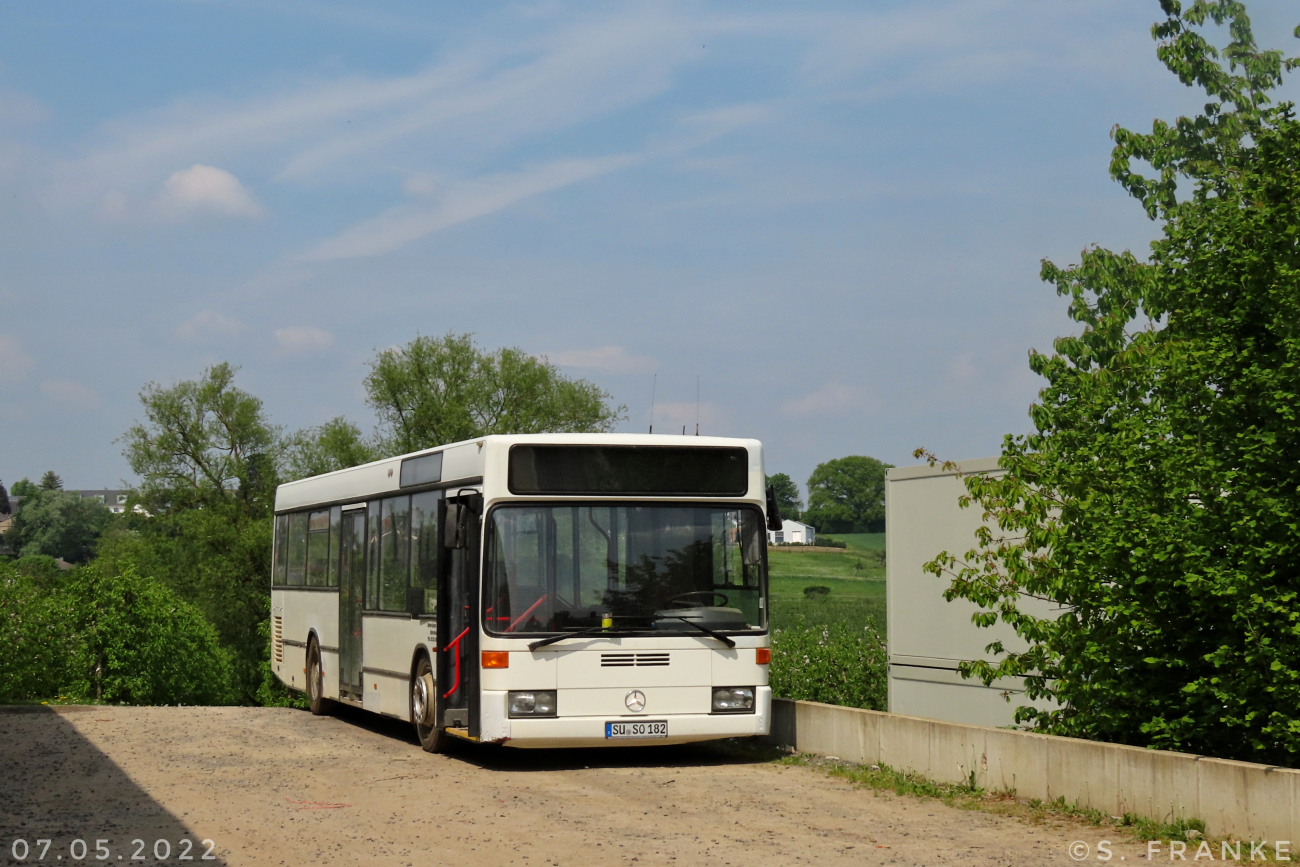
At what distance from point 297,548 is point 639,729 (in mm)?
9685

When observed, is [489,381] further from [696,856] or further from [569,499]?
[696,856]

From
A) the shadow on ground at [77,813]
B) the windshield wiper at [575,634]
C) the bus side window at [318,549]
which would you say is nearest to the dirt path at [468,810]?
the shadow on ground at [77,813]

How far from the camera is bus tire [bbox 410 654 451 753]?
14570mm

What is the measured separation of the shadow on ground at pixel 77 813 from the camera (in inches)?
344

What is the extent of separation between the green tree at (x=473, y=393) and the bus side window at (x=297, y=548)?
1532 inches

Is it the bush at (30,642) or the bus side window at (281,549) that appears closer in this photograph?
the bus side window at (281,549)

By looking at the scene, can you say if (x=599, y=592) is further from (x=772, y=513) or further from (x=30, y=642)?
(x=30, y=642)

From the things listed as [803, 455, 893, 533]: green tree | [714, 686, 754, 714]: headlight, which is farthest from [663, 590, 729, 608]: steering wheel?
[803, 455, 893, 533]: green tree

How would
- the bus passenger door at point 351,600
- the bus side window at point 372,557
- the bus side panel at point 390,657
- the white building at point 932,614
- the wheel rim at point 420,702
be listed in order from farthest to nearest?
the bus passenger door at point 351,600 → the bus side window at point 372,557 → the white building at point 932,614 → the bus side panel at point 390,657 → the wheel rim at point 420,702

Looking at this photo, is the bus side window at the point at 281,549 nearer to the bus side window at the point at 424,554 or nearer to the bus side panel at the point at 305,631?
the bus side panel at the point at 305,631

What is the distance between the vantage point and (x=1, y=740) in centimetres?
1579

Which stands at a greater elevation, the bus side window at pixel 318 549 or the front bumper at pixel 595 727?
the bus side window at pixel 318 549

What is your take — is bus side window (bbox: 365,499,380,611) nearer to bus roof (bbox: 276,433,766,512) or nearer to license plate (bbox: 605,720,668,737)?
bus roof (bbox: 276,433,766,512)

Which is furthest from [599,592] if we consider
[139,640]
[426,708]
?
[139,640]
